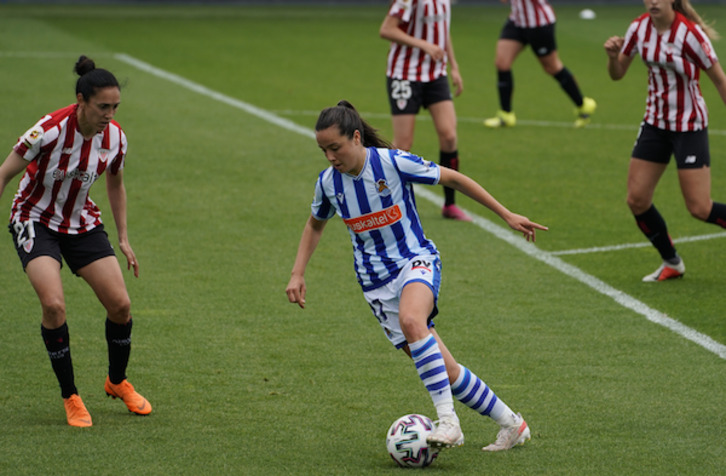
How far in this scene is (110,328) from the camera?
573 centimetres

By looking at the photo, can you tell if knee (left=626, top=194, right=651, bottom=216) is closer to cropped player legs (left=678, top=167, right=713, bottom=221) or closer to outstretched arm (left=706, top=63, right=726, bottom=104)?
cropped player legs (left=678, top=167, right=713, bottom=221)

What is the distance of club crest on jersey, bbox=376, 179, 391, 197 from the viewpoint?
16.8ft

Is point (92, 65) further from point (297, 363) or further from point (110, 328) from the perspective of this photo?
point (297, 363)

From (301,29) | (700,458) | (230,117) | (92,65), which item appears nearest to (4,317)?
(92,65)

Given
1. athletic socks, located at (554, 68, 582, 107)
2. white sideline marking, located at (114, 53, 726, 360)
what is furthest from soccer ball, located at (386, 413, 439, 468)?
athletic socks, located at (554, 68, 582, 107)

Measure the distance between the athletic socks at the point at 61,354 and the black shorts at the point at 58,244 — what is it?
0.34 metres

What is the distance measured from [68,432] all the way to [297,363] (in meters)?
1.57

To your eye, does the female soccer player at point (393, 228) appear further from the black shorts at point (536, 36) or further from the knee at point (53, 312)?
the black shorts at point (536, 36)

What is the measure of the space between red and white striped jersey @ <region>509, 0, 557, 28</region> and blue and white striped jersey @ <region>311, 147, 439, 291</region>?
375 inches

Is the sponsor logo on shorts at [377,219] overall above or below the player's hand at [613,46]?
below

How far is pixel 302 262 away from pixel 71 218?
129 centimetres

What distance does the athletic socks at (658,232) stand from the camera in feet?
26.8

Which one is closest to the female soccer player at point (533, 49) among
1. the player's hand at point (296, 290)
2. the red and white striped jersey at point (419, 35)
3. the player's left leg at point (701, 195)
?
the red and white striped jersey at point (419, 35)

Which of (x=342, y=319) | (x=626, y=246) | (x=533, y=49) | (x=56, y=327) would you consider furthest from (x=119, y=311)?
(x=533, y=49)
